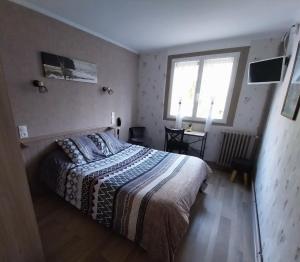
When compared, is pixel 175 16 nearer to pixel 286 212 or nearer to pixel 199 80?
pixel 199 80

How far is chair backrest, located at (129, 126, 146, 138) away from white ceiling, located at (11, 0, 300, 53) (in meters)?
2.00

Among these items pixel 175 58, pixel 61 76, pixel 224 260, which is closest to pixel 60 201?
pixel 61 76

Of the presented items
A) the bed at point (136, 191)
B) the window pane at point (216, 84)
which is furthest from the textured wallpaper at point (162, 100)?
the bed at point (136, 191)

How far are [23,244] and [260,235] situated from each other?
2008 millimetres

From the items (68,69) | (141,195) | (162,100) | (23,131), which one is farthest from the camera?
(162,100)

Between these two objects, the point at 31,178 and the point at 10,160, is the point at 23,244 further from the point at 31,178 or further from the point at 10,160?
the point at 31,178

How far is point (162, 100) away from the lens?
379 cm

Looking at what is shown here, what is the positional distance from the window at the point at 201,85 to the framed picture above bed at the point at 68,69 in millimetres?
1792

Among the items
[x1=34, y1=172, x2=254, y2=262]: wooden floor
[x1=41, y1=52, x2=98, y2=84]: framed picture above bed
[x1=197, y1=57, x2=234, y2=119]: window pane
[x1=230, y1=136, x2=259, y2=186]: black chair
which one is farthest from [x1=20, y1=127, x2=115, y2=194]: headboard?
[x1=230, y1=136, x2=259, y2=186]: black chair

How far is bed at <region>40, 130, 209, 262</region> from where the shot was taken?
1.33m

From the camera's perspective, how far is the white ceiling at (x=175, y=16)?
177 centimetres

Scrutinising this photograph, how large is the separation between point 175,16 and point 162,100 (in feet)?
6.30

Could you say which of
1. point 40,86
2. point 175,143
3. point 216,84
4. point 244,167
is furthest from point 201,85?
point 40,86

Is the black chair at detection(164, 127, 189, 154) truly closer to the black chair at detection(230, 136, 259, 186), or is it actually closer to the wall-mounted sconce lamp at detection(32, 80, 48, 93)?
the black chair at detection(230, 136, 259, 186)
